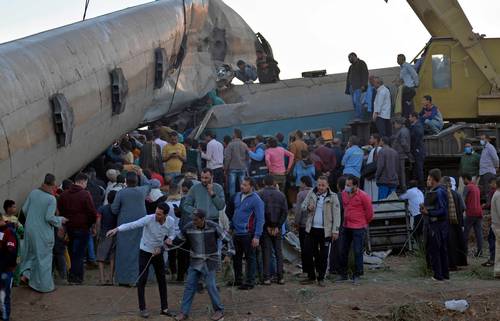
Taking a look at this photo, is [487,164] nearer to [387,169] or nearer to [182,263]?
[387,169]

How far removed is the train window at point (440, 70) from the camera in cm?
2448

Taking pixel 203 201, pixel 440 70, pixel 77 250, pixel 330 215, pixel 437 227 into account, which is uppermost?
pixel 440 70

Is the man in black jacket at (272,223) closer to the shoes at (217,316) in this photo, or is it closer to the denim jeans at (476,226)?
the shoes at (217,316)

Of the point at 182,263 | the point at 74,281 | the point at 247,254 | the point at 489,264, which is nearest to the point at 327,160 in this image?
the point at 489,264

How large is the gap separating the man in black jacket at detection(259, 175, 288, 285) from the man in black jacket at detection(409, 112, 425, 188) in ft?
22.7

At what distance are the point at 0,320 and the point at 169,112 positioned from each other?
1328cm

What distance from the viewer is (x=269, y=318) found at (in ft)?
43.9

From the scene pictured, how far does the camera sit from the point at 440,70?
80.4 ft

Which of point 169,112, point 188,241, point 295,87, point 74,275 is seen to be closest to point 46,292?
point 74,275

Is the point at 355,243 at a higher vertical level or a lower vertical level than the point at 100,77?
lower

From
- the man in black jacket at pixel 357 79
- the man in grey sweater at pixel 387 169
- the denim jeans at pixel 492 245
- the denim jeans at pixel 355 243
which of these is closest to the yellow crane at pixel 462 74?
the man in black jacket at pixel 357 79

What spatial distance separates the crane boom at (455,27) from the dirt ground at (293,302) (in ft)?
33.4

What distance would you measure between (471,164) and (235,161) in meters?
4.68

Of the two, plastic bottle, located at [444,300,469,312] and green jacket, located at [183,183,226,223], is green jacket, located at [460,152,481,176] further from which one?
green jacket, located at [183,183,226,223]
